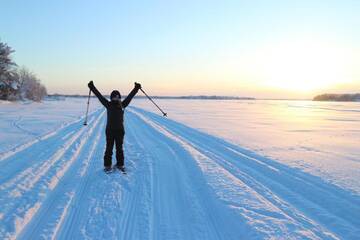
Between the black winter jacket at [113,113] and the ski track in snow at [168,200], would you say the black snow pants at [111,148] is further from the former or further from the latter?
the ski track in snow at [168,200]

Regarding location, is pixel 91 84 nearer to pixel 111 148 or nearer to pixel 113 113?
pixel 113 113

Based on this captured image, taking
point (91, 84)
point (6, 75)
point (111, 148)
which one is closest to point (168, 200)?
point (111, 148)

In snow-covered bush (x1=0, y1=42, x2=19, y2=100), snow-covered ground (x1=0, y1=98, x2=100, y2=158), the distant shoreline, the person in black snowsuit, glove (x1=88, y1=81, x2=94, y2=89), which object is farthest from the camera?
the distant shoreline

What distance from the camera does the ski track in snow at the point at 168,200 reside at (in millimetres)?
4922

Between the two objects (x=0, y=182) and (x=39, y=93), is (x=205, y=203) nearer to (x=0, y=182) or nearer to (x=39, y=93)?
(x=0, y=182)

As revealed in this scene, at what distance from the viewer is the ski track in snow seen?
4922mm

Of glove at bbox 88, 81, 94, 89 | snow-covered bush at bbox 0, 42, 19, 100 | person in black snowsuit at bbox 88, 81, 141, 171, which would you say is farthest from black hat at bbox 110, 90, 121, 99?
snow-covered bush at bbox 0, 42, 19, 100

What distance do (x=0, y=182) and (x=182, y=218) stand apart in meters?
4.04

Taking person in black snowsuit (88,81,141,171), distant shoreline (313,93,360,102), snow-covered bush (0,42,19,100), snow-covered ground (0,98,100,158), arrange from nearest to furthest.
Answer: person in black snowsuit (88,81,141,171), snow-covered ground (0,98,100,158), snow-covered bush (0,42,19,100), distant shoreline (313,93,360,102)

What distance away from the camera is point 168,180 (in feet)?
25.3

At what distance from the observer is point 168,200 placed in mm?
6277

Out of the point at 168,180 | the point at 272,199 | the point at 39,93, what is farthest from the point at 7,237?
the point at 39,93

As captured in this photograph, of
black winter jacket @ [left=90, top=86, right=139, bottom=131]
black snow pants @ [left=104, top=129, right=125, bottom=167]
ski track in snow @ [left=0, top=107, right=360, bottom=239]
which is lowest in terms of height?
ski track in snow @ [left=0, top=107, right=360, bottom=239]

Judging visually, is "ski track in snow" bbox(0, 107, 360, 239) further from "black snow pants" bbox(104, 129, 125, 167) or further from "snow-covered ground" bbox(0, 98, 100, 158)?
"snow-covered ground" bbox(0, 98, 100, 158)
